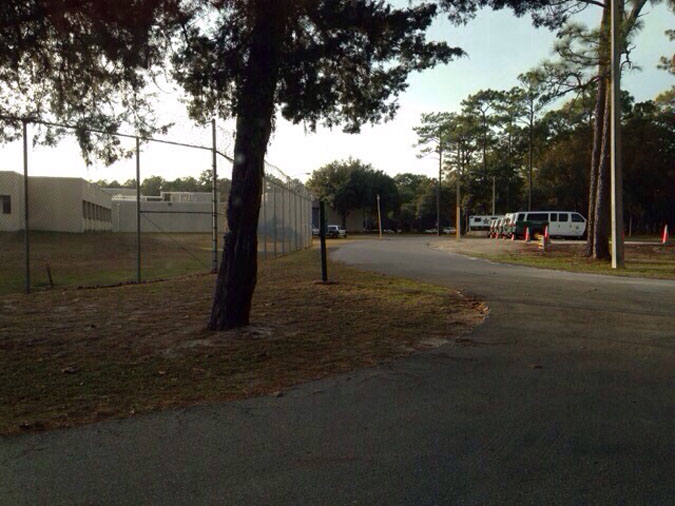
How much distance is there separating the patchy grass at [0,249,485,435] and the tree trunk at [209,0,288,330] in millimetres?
480

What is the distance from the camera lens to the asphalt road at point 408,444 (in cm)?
320

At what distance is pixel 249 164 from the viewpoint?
7395mm

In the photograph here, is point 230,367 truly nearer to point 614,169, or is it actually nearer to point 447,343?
point 447,343

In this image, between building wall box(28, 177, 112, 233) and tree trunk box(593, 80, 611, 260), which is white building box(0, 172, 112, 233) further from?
tree trunk box(593, 80, 611, 260)

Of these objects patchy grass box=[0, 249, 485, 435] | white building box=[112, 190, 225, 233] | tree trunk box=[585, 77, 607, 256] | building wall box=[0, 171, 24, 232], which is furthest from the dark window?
tree trunk box=[585, 77, 607, 256]

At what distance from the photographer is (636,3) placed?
18344 mm

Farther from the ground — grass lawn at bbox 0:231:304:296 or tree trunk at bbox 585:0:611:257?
tree trunk at bbox 585:0:611:257

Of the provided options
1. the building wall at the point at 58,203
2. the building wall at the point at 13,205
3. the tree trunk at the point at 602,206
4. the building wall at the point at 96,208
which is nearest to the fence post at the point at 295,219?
the building wall at the point at 13,205

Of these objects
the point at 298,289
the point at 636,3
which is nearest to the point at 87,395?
the point at 298,289

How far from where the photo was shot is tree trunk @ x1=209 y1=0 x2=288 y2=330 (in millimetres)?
7129

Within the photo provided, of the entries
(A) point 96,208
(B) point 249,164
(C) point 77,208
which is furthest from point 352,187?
(B) point 249,164

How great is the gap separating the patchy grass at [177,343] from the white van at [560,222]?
29697 millimetres

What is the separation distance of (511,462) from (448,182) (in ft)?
252

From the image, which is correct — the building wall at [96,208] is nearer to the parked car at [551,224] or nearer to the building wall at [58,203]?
the building wall at [58,203]
